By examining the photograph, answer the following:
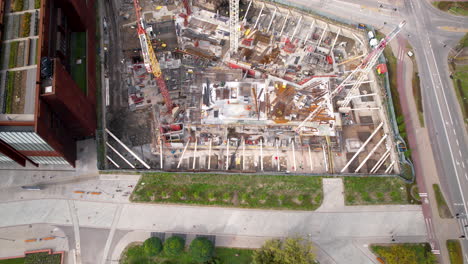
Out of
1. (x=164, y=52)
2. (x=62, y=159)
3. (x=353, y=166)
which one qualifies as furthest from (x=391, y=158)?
(x=62, y=159)

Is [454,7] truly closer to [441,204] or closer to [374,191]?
[441,204]

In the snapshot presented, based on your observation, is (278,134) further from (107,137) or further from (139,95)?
(107,137)

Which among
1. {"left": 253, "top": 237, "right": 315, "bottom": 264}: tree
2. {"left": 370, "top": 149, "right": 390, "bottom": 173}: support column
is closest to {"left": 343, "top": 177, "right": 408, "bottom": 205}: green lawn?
{"left": 370, "top": 149, "right": 390, "bottom": 173}: support column

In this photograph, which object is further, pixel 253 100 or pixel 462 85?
pixel 462 85

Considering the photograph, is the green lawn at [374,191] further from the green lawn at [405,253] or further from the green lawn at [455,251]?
the green lawn at [455,251]

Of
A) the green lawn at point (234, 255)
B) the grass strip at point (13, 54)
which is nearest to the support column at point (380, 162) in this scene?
the green lawn at point (234, 255)

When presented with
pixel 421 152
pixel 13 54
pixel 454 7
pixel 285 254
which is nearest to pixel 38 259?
pixel 13 54
